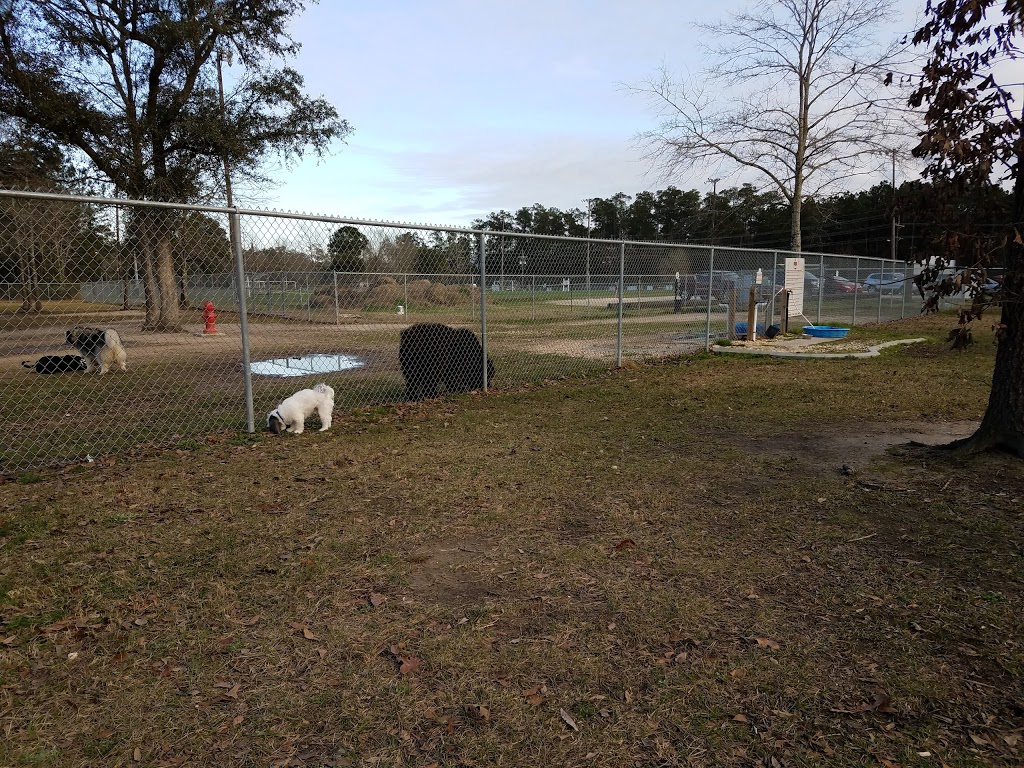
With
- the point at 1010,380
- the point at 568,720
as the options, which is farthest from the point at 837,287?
the point at 568,720

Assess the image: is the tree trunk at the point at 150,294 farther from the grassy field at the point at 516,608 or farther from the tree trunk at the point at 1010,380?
the tree trunk at the point at 1010,380

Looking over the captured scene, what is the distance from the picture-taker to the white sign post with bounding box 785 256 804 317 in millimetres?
14824

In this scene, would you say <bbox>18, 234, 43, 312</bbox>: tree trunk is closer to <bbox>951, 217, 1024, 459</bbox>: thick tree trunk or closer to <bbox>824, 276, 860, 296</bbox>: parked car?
<bbox>951, 217, 1024, 459</bbox>: thick tree trunk

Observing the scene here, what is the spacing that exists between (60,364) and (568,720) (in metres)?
10.4

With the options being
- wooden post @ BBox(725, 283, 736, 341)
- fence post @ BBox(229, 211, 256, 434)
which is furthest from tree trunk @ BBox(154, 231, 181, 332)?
wooden post @ BBox(725, 283, 736, 341)

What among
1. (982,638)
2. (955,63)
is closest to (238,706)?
(982,638)

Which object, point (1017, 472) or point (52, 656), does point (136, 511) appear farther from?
point (1017, 472)

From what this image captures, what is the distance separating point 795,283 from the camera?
15.4 meters

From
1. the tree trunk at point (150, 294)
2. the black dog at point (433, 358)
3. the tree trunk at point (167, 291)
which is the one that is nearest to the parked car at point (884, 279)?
the black dog at point (433, 358)

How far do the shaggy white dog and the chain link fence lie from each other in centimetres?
3

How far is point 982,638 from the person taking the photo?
2539mm

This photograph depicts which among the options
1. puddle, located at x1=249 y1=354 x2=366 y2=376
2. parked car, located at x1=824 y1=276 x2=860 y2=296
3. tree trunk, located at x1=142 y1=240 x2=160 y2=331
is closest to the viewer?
tree trunk, located at x1=142 y1=240 x2=160 y2=331

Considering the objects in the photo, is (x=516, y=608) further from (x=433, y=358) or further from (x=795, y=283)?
(x=795, y=283)

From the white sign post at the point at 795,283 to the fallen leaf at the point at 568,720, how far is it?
569 inches
